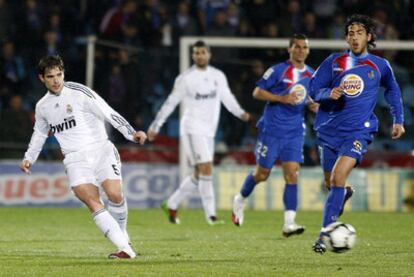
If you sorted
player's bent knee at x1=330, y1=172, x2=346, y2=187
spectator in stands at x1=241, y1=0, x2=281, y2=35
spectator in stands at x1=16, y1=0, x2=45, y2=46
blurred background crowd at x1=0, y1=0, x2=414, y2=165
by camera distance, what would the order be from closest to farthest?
1. player's bent knee at x1=330, y1=172, x2=346, y2=187
2. blurred background crowd at x1=0, y1=0, x2=414, y2=165
3. spectator in stands at x1=16, y1=0, x2=45, y2=46
4. spectator in stands at x1=241, y1=0, x2=281, y2=35

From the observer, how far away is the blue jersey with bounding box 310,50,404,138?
10688 mm

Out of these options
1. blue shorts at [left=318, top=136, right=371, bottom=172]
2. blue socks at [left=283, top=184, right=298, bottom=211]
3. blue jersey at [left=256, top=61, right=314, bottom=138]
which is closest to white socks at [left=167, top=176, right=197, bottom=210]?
blue jersey at [left=256, top=61, right=314, bottom=138]

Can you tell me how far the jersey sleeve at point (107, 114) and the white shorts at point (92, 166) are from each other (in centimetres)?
29

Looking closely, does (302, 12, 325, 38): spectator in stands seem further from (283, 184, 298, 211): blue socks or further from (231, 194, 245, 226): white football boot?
(283, 184, 298, 211): blue socks

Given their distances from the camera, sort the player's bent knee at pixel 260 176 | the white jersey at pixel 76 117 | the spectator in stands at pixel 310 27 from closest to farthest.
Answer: the white jersey at pixel 76 117, the player's bent knee at pixel 260 176, the spectator in stands at pixel 310 27

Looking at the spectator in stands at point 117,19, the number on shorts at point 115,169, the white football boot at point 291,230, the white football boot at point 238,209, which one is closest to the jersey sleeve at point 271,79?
the white football boot at point 238,209

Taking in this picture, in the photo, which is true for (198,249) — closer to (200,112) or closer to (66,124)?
(66,124)

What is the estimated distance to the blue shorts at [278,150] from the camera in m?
13.5

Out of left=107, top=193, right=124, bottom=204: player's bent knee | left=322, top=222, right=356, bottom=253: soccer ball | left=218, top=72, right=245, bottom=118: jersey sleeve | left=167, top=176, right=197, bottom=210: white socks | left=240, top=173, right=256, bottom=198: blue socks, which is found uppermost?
left=218, top=72, right=245, bottom=118: jersey sleeve

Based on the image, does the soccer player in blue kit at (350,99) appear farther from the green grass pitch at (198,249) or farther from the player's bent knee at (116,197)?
the player's bent knee at (116,197)

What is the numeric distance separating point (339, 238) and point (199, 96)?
610cm

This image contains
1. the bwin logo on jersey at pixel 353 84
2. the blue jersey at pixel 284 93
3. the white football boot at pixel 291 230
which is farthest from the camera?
the blue jersey at pixel 284 93

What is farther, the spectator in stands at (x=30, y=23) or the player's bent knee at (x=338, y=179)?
the spectator in stands at (x=30, y=23)

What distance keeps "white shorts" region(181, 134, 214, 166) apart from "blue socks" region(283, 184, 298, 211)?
2423 mm
